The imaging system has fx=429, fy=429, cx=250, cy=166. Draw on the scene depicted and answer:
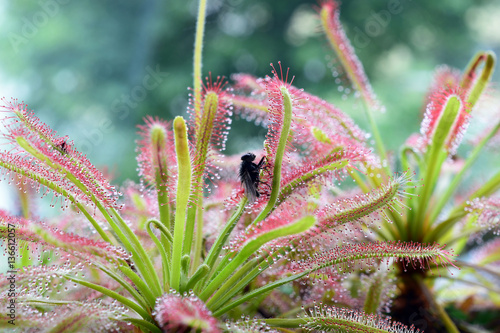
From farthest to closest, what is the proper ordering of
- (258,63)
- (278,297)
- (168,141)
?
(258,63) < (278,297) < (168,141)

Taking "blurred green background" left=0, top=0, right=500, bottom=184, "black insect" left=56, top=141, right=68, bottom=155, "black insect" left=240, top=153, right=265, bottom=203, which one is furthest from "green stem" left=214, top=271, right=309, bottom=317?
"blurred green background" left=0, top=0, right=500, bottom=184

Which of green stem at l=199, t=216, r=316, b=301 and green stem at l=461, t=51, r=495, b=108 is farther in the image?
green stem at l=461, t=51, r=495, b=108

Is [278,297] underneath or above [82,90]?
underneath

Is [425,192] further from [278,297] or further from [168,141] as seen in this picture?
[168,141]

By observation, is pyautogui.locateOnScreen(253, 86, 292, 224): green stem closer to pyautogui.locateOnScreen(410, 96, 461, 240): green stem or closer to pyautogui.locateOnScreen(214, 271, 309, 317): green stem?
Result: pyautogui.locateOnScreen(214, 271, 309, 317): green stem

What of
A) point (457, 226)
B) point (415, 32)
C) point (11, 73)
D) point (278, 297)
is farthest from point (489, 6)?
point (11, 73)

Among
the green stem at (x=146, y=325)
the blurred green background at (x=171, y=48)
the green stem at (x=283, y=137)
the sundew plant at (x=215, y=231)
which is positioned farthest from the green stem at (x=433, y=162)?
the blurred green background at (x=171, y=48)

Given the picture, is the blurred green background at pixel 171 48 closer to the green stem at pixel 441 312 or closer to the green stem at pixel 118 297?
the green stem at pixel 441 312
